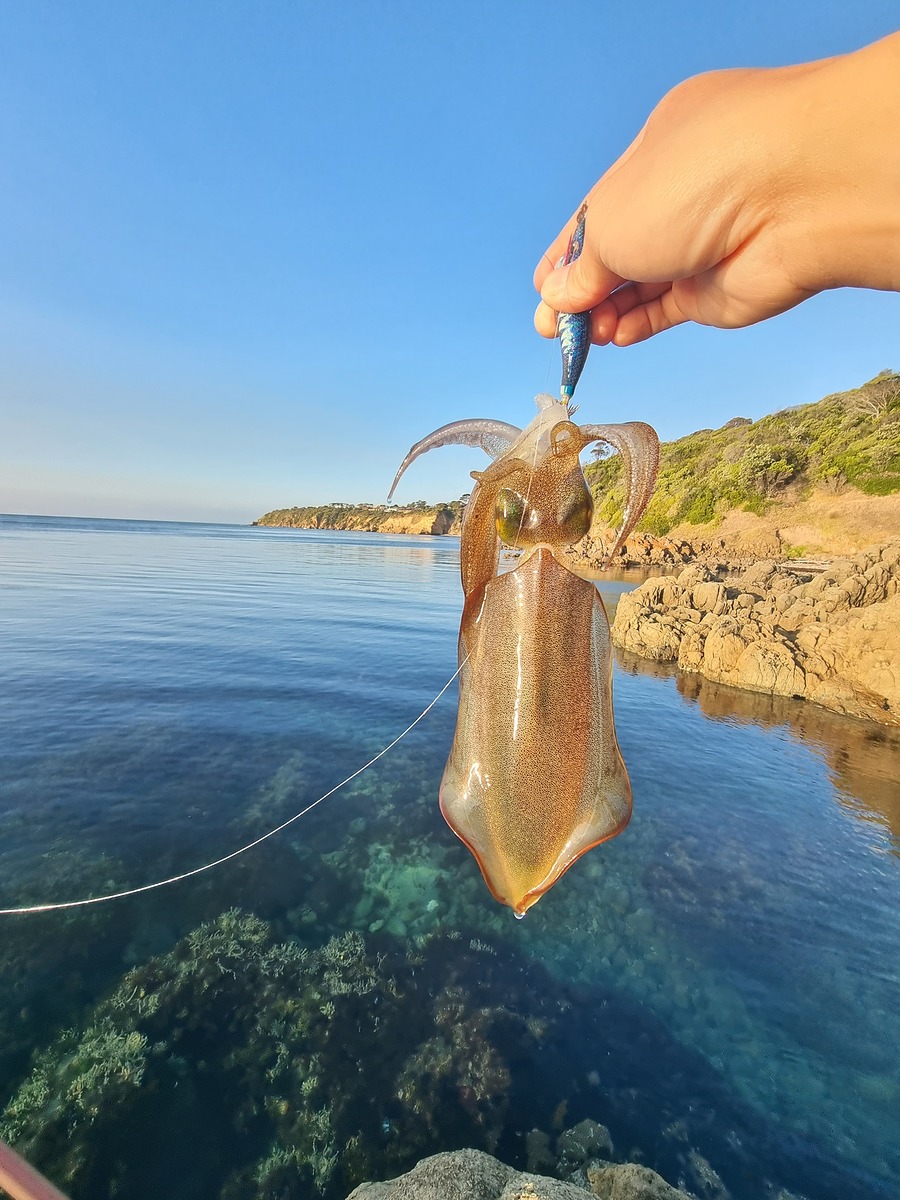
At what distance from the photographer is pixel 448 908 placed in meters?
5.89

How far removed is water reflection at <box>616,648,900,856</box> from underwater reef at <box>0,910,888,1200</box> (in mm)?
5878

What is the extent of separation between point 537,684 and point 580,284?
6.36 ft

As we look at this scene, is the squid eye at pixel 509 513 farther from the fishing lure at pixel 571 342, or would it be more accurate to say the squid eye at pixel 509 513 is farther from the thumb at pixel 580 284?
the thumb at pixel 580 284

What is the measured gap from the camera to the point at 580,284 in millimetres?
2336

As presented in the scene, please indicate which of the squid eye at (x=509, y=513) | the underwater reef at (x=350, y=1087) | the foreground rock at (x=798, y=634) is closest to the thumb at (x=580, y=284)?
the squid eye at (x=509, y=513)

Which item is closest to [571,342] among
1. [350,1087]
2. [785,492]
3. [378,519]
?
[350,1087]

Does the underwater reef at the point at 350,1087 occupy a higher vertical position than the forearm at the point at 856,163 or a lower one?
lower

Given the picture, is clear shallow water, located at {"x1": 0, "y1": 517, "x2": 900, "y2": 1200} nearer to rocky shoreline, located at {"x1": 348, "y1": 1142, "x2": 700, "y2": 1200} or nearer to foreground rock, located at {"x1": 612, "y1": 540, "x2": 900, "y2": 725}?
rocky shoreline, located at {"x1": 348, "y1": 1142, "x2": 700, "y2": 1200}

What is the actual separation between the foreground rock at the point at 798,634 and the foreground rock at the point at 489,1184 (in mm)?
12844

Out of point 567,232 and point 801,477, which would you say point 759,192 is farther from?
point 801,477

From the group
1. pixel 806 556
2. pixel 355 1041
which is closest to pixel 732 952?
pixel 355 1041

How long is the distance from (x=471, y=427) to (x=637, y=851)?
23.3 ft

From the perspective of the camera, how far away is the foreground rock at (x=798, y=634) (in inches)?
483

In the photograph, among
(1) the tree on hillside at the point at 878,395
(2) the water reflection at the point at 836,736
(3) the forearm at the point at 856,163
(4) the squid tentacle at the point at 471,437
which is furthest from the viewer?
(1) the tree on hillside at the point at 878,395
